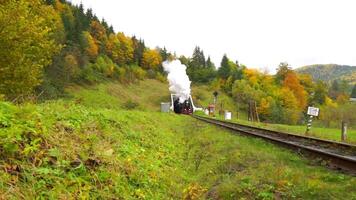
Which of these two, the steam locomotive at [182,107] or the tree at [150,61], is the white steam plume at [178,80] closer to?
the steam locomotive at [182,107]

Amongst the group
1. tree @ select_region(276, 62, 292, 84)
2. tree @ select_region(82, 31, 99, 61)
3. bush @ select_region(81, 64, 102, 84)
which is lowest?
bush @ select_region(81, 64, 102, 84)

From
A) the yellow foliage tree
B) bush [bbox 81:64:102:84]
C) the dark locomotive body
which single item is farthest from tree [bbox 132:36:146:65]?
the dark locomotive body

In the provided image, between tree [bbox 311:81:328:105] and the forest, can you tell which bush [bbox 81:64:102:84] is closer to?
the forest

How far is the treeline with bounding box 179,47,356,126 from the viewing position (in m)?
104

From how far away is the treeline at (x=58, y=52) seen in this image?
61.0 ft

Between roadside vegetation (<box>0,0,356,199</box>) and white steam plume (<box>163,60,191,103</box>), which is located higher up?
white steam plume (<box>163,60,191,103</box>)

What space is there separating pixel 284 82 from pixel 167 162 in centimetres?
13152

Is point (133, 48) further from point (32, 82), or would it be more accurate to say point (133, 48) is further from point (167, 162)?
point (167, 162)

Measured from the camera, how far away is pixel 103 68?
11462cm

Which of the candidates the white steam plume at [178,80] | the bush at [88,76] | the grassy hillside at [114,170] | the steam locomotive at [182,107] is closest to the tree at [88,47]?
the bush at [88,76]

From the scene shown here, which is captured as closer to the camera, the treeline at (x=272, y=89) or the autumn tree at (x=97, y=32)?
the treeline at (x=272, y=89)

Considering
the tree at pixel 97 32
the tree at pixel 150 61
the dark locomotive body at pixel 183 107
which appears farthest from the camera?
the tree at pixel 150 61

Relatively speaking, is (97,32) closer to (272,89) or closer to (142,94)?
(142,94)

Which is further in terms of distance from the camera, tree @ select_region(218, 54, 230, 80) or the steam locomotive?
tree @ select_region(218, 54, 230, 80)
